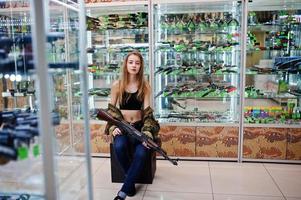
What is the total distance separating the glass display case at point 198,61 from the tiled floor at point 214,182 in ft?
1.77

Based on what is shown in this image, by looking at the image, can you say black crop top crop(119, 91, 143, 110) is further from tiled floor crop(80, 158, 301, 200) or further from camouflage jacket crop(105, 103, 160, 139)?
tiled floor crop(80, 158, 301, 200)

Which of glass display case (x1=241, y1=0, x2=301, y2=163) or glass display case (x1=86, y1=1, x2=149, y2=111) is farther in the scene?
glass display case (x1=86, y1=1, x2=149, y2=111)

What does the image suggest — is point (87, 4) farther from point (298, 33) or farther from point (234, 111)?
point (298, 33)

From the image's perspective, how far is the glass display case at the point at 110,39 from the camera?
3.37 m

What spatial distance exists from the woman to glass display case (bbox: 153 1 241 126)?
52 centimetres

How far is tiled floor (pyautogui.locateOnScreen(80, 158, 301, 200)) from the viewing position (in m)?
2.55

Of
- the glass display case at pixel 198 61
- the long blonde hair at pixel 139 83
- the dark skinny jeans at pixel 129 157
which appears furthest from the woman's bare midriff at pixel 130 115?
the glass display case at pixel 198 61

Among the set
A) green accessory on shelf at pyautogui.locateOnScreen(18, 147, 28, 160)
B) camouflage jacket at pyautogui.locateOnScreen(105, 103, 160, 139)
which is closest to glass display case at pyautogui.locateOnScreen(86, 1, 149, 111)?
camouflage jacket at pyautogui.locateOnScreen(105, 103, 160, 139)

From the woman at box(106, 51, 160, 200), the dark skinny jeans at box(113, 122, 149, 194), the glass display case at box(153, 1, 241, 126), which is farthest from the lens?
the glass display case at box(153, 1, 241, 126)

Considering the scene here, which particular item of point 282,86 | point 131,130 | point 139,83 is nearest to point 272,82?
point 282,86

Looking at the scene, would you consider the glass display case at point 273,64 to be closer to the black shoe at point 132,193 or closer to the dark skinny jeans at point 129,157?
the dark skinny jeans at point 129,157

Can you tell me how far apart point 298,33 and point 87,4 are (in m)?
2.44

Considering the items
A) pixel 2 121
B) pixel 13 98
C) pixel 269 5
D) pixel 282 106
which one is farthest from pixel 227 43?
pixel 2 121

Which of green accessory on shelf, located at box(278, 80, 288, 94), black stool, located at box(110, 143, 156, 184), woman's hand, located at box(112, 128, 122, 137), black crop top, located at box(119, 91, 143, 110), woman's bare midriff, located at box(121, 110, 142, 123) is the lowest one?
black stool, located at box(110, 143, 156, 184)
